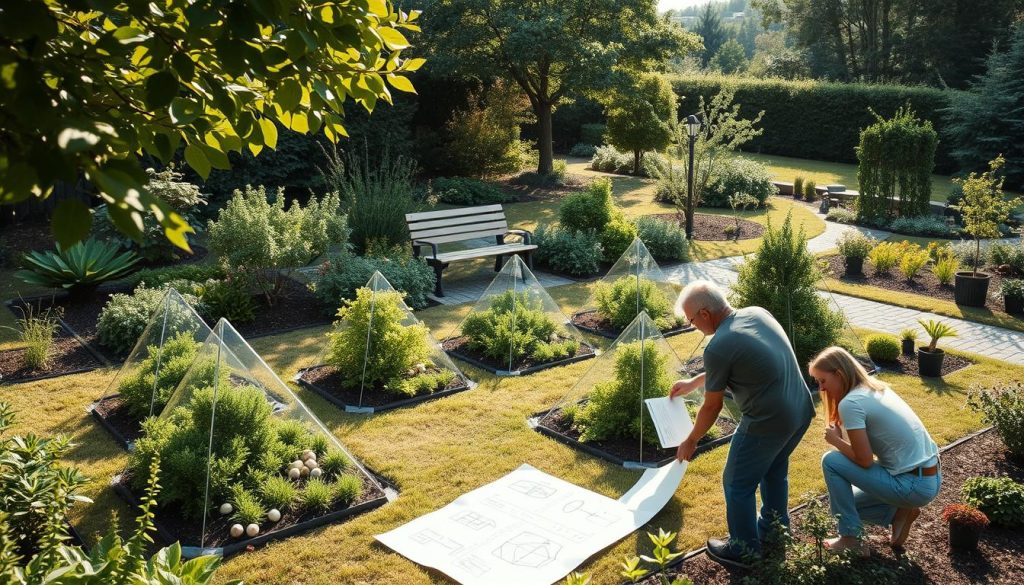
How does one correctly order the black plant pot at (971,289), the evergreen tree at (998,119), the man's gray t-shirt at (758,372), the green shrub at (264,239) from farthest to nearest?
the evergreen tree at (998,119) < the black plant pot at (971,289) < the green shrub at (264,239) < the man's gray t-shirt at (758,372)

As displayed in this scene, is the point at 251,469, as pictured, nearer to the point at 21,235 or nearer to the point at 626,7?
the point at 21,235

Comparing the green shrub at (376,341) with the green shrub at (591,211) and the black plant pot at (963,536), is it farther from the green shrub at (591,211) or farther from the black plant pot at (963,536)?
the green shrub at (591,211)

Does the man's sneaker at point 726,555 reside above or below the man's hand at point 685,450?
below

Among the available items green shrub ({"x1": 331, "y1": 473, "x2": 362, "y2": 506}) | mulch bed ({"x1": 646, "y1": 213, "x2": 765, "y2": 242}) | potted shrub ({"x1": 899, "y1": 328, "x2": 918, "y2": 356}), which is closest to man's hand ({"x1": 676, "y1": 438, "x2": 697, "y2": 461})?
green shrub ({"x1": 331, "y1": 473, "x2": 362, "y2": 506})

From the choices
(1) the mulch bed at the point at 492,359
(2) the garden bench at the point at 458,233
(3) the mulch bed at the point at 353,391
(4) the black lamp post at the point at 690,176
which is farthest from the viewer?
(4) the black lamp post at the point at 690,176

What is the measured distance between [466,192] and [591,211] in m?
6.05

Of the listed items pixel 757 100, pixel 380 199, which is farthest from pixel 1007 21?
pixel 380 199

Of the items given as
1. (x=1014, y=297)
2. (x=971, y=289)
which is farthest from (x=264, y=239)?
(x=1014, y=297)

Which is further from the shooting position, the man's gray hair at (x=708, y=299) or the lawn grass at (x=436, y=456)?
the lawn grass at (x=436, y=456)

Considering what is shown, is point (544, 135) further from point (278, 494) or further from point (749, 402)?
point (749, 402)

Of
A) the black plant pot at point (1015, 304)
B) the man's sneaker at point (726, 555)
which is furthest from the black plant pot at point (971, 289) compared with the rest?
the man's sneaker at point (726, 555)

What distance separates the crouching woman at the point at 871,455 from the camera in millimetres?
4555

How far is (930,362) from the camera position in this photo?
8.00 m

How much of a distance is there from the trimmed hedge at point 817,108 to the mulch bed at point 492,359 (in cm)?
1986
